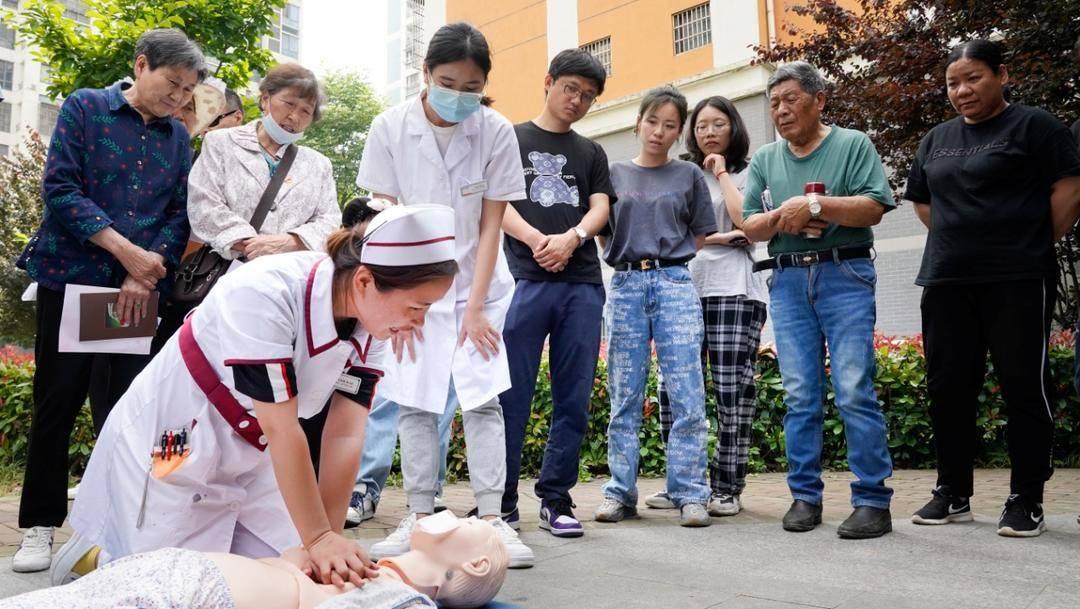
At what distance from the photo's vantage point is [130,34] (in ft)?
29.9

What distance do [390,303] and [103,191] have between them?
6.40 ft

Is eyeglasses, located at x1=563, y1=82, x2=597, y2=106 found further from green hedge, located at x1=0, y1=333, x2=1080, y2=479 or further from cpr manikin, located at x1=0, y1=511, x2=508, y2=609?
green hedge, located at x1=0, y1=333, x2=1080, y2=479

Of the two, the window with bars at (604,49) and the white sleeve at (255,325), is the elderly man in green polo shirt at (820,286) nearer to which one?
the white sleeve at (255,325)

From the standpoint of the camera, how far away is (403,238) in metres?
2.10

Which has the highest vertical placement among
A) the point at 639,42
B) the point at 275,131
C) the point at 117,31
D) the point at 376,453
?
the point at 639,42

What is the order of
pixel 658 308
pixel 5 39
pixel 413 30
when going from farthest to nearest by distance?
pixel 413 30 → pixel 5 39 → pixel 658 308

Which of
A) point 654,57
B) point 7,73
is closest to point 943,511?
point 654,57

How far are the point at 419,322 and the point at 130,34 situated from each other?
851 centimetres

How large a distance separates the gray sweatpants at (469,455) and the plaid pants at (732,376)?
1463mm

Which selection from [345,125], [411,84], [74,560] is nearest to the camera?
[74,560]

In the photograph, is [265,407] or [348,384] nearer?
[265,407]

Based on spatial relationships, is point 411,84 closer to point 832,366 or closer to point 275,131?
point 275,131

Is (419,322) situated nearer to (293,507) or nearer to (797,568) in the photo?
(293,507)

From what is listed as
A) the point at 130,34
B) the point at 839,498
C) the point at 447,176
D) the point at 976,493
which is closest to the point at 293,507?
the point at 447,176
